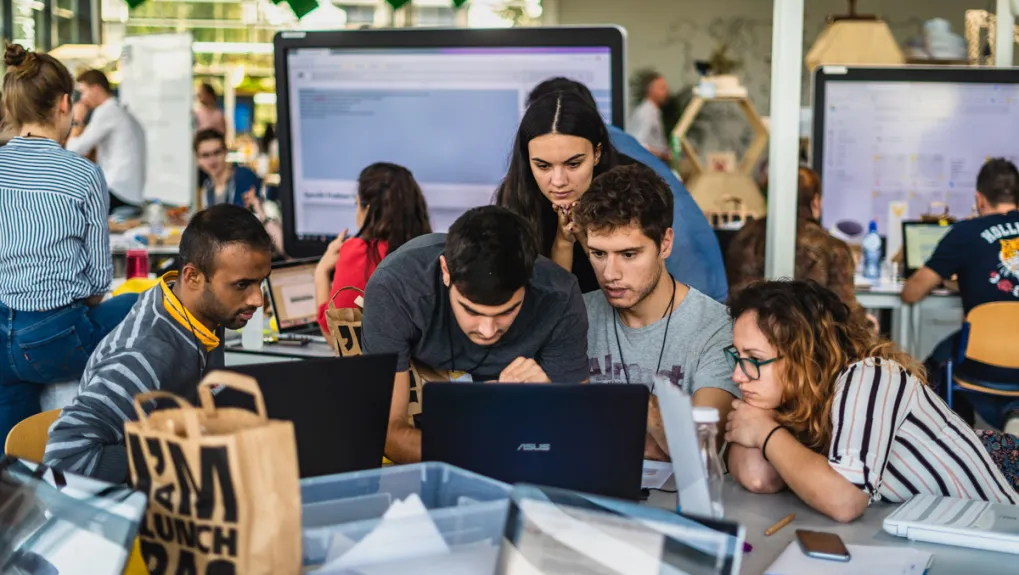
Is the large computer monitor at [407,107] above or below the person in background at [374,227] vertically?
above

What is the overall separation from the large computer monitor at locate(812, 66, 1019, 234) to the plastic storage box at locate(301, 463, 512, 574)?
4086mm

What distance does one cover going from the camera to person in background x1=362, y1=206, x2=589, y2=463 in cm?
167

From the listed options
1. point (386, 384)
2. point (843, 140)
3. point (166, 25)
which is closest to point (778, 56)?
point (386, 384)

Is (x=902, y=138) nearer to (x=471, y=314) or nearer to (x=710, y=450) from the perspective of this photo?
(x=471, y=314)

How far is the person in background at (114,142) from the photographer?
20.2 feet

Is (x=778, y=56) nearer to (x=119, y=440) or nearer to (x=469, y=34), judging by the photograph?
(x=469, y=34)

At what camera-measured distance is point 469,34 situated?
110 inches

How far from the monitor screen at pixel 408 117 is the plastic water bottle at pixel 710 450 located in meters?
1.45

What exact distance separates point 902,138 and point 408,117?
3.09 m

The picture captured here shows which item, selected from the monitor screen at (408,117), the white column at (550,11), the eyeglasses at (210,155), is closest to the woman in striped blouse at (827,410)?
the monitor screen at (408,117)

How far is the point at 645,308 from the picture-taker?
211 centimetres

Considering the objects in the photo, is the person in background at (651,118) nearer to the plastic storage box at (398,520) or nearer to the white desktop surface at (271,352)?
the white desktop surface at (271,352)

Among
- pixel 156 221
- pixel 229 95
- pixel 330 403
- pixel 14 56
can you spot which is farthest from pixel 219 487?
pixel 229 95

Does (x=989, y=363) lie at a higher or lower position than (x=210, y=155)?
lower
